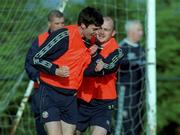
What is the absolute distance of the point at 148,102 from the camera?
999 cm

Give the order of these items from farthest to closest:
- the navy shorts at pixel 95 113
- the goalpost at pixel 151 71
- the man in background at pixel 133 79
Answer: the man in background at pixel 133 79, the goalpost at pixel 151 71, the navy shorts at pixel 95 113

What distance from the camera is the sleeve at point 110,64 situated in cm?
839

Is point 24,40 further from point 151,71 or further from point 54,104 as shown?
point 54,104

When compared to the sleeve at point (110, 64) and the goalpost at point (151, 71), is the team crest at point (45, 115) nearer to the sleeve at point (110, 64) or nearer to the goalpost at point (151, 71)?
the sleeve at point (110, 64)

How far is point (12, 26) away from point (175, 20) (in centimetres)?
423

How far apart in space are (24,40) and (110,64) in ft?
7.47

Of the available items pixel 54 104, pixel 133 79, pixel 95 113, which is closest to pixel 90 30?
pixel 54 104

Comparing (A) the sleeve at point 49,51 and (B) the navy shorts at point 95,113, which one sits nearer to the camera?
(A) the sleeve at point 49,51

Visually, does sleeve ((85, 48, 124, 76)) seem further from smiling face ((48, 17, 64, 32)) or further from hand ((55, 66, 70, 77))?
smiling face ((48, 17, 64, 32))

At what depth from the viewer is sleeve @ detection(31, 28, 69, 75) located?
7.96 metres

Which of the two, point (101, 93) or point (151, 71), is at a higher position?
point (151, 71)

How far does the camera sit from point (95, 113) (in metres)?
8.88

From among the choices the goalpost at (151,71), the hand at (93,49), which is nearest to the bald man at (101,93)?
the hand at (93,49)

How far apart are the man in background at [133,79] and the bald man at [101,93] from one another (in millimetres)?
2175
